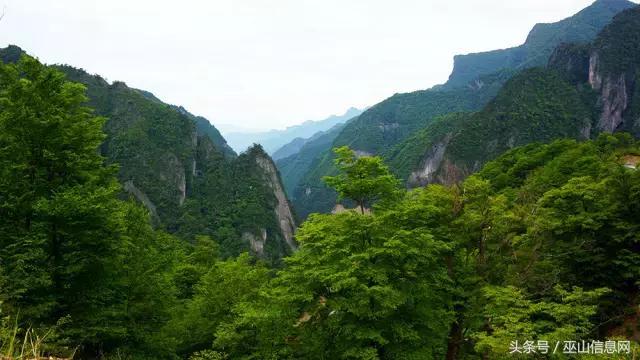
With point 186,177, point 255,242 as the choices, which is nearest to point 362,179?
point 255,242

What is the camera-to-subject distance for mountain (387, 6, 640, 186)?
396 ft

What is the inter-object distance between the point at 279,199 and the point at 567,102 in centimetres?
9317

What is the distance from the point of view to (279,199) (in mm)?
144000

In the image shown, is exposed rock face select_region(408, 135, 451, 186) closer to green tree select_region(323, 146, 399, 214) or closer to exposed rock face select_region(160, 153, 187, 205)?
exposed rock face select_region(160, 153, 187, 205)

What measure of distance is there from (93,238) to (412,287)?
458 inches

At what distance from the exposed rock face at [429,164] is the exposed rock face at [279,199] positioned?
4906 cm

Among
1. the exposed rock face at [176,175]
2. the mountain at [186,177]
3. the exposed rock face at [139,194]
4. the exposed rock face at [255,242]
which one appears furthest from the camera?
the exposed rock face at [176,175]

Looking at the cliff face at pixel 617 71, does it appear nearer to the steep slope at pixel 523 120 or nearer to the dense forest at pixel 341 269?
the steep slope at pixel 523 120

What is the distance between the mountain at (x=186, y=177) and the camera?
111938 mm

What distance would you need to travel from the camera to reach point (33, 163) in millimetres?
15625

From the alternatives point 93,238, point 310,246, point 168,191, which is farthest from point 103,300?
point 168,191

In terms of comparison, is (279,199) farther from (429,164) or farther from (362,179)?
(362,179)

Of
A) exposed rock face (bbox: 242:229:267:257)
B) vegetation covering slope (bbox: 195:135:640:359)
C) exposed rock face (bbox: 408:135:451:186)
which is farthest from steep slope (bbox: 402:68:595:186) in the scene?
vegetation covering slope (bbox: 195:135:640:359)

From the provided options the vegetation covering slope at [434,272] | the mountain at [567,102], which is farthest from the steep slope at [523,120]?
the vegetation covering slope at [434,272]
